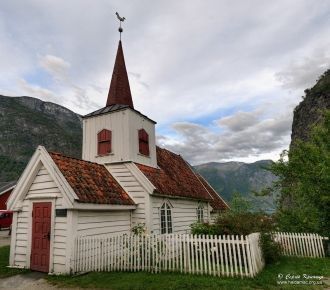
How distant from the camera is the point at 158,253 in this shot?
10.7m

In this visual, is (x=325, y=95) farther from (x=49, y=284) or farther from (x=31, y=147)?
(x=31, y=147)

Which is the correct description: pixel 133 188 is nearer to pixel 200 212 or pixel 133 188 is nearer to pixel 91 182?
pixel 91 182

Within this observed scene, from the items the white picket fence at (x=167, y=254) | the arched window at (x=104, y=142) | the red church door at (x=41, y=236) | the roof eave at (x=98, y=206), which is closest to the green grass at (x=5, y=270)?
the red church door at (x=41, y=236)

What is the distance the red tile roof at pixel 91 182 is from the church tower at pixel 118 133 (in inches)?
57.0

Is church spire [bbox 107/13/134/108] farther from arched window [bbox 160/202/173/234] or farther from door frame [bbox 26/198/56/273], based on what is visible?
door frame [bbox 26/198/56/273]

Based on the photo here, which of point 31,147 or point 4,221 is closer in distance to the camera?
point 4,221

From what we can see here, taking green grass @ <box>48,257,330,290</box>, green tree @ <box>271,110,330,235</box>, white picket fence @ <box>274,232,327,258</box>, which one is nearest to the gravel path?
green grass @ <box>48,257,330,290</box>

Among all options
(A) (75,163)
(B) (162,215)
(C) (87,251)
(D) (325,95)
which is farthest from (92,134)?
(D) (325,95)

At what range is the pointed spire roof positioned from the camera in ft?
59.6

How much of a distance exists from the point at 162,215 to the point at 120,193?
268 centimetres

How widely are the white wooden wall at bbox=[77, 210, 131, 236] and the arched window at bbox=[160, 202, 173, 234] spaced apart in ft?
6.18

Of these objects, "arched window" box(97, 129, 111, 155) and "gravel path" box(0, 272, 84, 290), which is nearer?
"gravel path" box(0, 272, 84, 290)

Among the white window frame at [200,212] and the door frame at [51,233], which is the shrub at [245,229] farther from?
the door frame at [51,233]

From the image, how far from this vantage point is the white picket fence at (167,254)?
33.2 ft
